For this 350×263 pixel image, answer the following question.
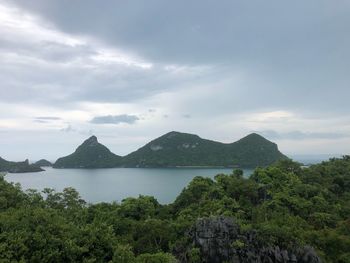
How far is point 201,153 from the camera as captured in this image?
138 meters

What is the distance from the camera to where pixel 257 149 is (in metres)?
128

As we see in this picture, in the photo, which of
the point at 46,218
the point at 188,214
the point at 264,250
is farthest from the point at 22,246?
the point at 188,214

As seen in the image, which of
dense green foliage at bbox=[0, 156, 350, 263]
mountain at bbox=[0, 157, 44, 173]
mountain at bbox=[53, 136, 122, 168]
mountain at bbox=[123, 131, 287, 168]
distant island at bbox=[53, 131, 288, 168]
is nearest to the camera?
dense green foliage at bbox=[0, 156, 350, 263]

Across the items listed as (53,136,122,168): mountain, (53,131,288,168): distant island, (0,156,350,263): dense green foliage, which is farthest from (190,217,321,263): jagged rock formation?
(53,136,122,168): mountain

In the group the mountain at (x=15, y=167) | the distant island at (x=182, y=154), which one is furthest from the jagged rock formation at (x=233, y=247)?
the mountain at (x=15, y=167)

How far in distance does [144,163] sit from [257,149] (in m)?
41.9

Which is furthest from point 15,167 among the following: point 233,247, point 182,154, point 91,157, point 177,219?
point 233,247

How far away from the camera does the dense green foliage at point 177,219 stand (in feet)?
49.2

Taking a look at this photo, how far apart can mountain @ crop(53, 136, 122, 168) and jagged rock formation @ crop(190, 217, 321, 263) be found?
396 ft

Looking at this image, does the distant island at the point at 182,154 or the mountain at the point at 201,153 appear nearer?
the mountain at the point at 201,153

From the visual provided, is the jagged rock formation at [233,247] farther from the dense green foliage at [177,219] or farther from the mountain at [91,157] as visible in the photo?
the mountain at [91,157]

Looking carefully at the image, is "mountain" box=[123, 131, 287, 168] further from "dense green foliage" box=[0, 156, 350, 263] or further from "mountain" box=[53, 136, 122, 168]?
"dense green foliage" box=[0, 156, 350, 263]

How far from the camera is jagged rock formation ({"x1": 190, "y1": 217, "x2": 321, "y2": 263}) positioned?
2411cm

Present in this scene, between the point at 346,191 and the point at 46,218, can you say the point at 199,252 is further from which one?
the point at 346,191
